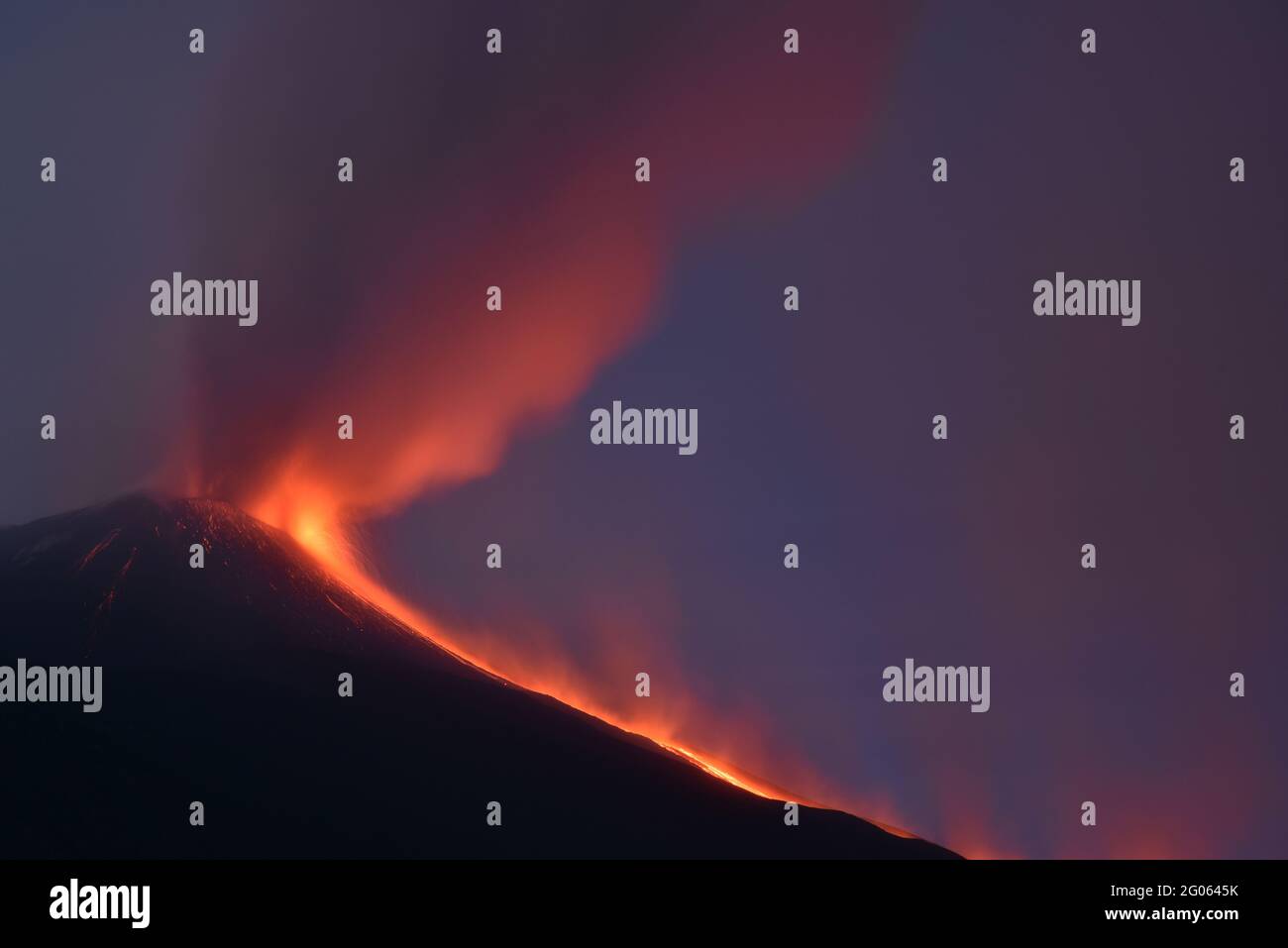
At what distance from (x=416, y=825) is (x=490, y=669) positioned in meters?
2.59

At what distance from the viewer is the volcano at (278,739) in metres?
14.6

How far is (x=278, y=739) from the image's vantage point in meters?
16.5

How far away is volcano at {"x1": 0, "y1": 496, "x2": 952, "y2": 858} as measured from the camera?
1463 cm
